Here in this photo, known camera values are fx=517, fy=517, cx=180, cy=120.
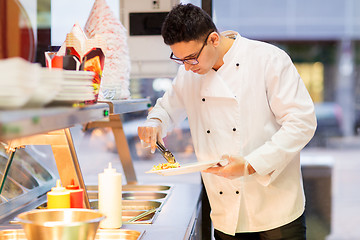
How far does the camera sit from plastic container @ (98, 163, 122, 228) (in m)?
1.79

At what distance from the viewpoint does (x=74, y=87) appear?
3.74 ft

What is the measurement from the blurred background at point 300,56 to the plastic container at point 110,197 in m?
0.56

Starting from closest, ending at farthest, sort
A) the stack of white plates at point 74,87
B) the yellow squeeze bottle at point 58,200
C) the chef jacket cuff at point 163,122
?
1. the stack of white plates at point 74,87
2. the yellow squeeze bottle at point 58,200
3. the chef jacket cuff at point 163,122

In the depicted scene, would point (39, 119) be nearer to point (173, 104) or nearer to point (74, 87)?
point (74, 87)

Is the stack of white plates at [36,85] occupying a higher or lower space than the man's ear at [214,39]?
lower

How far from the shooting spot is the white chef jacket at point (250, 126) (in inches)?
81.0

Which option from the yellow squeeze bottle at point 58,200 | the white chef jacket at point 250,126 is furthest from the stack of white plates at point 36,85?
the white chef jacket at point 250,126

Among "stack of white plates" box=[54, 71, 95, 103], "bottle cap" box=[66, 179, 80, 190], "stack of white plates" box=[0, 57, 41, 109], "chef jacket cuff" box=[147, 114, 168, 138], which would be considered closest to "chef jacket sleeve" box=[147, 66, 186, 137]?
"chef jacket cuff" box=[147, 114, 168, 138]

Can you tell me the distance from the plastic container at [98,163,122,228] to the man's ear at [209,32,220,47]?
2.03 feet

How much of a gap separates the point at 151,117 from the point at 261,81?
1.63 feet

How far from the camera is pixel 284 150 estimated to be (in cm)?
196

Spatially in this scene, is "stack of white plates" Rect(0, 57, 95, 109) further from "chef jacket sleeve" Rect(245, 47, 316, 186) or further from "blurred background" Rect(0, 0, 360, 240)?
"chef jacket sleeve" Rect(245, 47, 316, 186)

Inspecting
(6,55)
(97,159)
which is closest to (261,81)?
(6,55)

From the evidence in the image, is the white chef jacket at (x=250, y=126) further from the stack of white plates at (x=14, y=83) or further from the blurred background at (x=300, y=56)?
the stack of white plates at (x=14, y=83)
